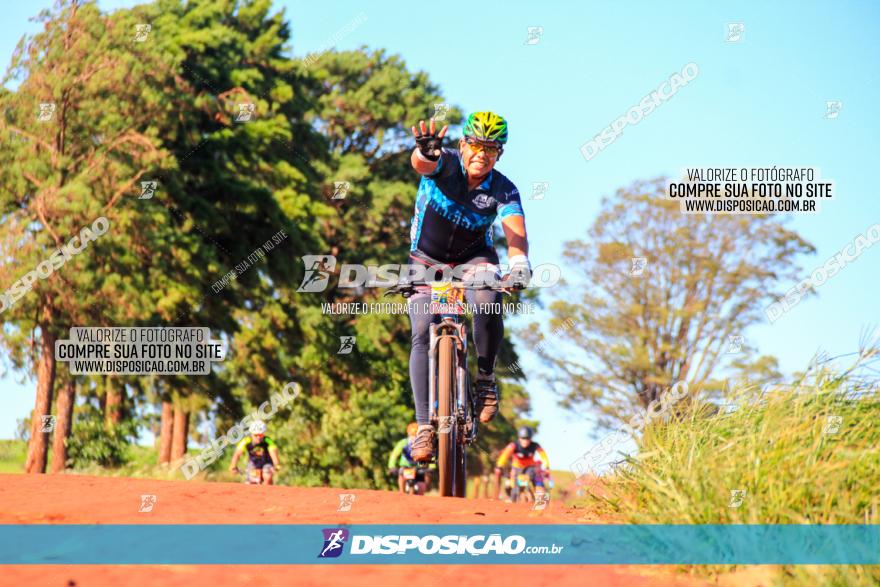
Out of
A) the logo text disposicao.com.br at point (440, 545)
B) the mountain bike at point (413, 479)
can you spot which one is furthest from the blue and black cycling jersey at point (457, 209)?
the mountain bike at point (413, 479)

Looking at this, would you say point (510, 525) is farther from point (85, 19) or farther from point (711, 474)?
point (85, 19)

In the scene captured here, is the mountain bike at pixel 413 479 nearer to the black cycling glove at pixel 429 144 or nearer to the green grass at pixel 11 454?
the black cycling glove at pixel 429 144

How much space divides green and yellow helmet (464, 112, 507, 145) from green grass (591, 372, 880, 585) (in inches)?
104

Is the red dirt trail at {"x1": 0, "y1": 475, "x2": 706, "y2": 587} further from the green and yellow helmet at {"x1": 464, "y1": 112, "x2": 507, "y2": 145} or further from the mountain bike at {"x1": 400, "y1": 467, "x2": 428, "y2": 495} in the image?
the mountain bike at {"x1": 400, "y1": 467, "x2": 428, "y2": 495}

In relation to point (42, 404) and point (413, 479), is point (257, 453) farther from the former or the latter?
point (42, 404)

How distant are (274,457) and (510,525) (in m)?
11.4

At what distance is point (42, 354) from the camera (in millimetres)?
21109

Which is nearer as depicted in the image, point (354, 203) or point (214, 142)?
point (214, 142)

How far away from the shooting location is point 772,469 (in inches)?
204

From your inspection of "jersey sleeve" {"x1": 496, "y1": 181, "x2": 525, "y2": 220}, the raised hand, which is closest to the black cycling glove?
the raised hand

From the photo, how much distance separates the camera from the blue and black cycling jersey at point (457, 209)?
782cm

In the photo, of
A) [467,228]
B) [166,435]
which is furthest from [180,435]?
[467,228]

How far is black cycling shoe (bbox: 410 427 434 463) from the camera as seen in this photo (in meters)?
7.66

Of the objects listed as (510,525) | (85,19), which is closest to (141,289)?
(85,19)
